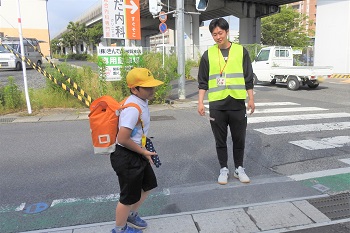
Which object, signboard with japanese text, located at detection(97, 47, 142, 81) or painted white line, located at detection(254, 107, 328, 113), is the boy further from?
signboard with japanese text, located at detection(97, 47, 142, 81)

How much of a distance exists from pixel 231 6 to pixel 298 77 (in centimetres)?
2127

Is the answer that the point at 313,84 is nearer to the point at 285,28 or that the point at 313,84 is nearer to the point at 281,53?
the point at 281,53

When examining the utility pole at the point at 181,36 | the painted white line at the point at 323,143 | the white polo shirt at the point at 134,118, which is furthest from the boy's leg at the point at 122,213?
the utility pole at the point at 181,36

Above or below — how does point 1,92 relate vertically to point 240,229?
above

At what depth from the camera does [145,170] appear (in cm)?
263

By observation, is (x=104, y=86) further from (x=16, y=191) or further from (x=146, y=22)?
(x=146, y=22)

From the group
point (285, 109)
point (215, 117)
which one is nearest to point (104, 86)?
point (285, 109)

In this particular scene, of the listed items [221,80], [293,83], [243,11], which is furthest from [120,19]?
[243,11]

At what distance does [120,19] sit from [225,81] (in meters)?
7.92

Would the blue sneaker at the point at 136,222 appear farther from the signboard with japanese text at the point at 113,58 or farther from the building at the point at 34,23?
the building at the point at 34,23

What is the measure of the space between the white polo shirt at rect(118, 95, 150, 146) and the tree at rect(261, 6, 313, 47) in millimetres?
43201

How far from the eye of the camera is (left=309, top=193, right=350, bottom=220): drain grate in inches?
122

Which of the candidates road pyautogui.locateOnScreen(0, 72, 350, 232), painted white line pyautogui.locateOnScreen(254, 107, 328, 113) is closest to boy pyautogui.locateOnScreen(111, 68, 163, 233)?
road pyautogui.locateOnScreen(0, 72, 350, 232)

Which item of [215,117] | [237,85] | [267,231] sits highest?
[237,85]
